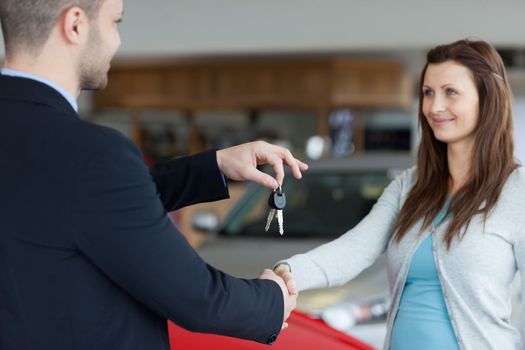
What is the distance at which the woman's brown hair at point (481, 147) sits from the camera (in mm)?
2479

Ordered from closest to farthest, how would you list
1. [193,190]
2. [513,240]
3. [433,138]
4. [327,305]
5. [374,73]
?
[193,190]
[513,240]
[433,138]
[327,305]
[374,73]

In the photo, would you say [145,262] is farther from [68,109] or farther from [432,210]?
[432,210]

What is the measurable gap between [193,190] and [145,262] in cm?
→ 52

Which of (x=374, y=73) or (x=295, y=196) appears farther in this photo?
(x=374, y=73)

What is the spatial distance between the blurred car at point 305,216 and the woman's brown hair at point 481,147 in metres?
2.26

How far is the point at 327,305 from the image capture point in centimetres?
447

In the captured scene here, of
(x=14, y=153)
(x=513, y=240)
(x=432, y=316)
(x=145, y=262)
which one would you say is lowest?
(x=432, y=316)

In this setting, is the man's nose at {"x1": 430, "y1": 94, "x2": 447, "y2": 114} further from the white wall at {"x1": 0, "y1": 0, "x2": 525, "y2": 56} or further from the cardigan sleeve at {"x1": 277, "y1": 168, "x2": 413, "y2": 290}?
the white wall at {"x1": 0, "y1": 0, "x2": 525, "y2": 56}

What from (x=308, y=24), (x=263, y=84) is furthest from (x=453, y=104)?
(x=263, y=84)

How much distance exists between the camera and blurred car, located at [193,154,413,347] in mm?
5180

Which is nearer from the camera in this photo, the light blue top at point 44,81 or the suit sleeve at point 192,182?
the light blue top at point 44,81

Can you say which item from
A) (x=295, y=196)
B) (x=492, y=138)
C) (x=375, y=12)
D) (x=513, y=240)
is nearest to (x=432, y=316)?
(x=513, y=240)

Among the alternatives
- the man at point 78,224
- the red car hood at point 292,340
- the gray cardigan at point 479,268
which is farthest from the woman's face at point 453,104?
the man at point 78,224

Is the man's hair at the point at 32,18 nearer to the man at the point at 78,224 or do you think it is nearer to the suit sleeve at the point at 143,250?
the man at the point at 78,224
